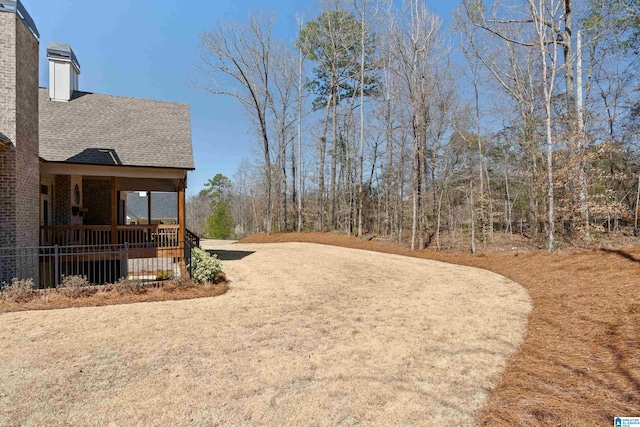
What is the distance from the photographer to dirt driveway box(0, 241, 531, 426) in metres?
3.18

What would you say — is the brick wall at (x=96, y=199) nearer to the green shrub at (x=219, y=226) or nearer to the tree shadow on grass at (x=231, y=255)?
the tree shadow on grass at (x=231, y=255)

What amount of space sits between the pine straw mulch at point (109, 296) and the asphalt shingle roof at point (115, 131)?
4.25 m

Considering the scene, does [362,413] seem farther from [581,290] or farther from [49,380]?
[581,290]

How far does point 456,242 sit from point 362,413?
52.0ft

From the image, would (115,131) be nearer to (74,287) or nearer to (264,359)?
(74,287)

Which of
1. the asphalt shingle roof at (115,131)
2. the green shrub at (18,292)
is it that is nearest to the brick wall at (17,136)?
the green shrub at (18,292)

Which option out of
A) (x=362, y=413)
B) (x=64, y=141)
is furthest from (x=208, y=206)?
(x=362, y=413)

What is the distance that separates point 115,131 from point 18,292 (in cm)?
716

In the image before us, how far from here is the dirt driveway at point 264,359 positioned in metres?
3.18

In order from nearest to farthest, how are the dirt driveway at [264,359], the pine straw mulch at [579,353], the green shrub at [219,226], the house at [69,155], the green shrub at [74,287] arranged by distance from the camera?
the pine straw mulch at [579,353] < the dirt driveway at [264,359] < the green shrub at [74,287] < the house at [69,155] < the green shrub at [219,226]

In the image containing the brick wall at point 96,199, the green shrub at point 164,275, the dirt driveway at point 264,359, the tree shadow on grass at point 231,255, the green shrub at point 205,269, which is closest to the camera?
the dirt driveway at point 264,359

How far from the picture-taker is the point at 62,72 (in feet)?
44.3

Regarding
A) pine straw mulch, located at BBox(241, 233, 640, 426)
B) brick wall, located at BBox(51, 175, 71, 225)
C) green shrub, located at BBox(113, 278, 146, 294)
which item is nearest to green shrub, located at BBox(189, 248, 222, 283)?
green shrub, located at BBox(113, 278, 146, 294)

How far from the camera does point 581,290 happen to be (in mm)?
6672
